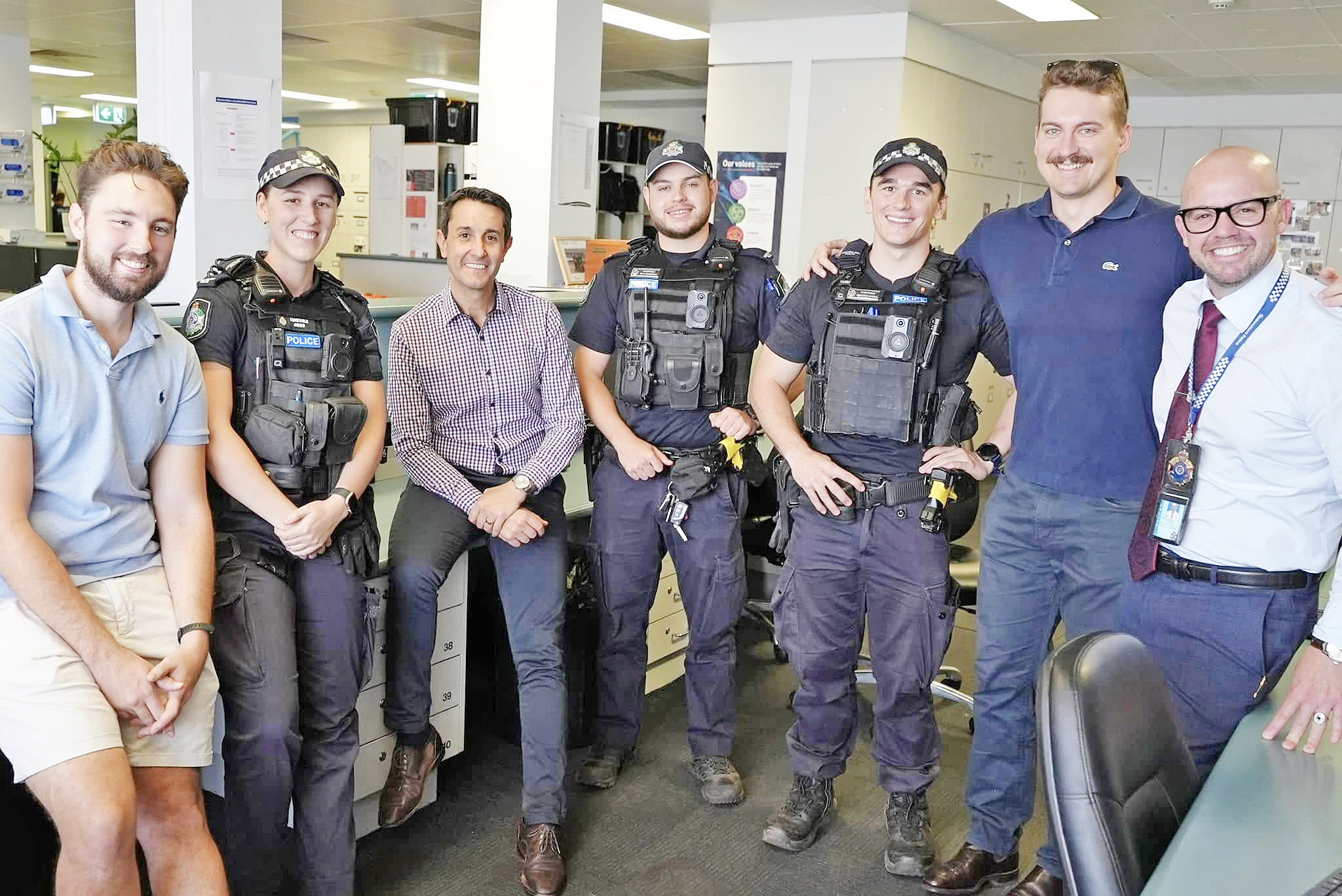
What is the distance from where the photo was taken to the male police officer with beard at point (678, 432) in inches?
113

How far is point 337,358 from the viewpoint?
2.34m

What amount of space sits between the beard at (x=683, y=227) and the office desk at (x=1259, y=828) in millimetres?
1805

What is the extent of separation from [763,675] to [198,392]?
2.42 m

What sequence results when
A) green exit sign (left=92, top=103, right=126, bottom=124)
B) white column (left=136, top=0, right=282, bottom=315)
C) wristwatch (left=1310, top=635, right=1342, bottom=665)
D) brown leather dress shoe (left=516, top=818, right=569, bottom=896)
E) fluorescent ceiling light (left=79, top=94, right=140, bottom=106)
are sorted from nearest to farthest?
wristwatch (left=1310, top=635, right=1342, bottom=665) < brown leather dress shoe (left=516, top=818, right=569, bottom=896) < white column (left=136, top=0, right=282, bottom=315) < fluorescent ceiling light (left=79, top=94, right=140, bottom=106) < green exit sign (left=92, top=103, right=126, bottom=124)

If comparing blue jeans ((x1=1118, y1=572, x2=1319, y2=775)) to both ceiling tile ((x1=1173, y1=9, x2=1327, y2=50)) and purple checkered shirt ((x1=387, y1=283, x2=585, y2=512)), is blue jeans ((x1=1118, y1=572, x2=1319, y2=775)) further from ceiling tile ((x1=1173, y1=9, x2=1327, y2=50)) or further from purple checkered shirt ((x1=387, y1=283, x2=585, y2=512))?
ceiling tile ((x1=1173, y1=9, x2=1327, y2=50))

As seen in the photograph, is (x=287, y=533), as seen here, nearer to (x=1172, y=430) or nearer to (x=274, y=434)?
(x=274, y=434)

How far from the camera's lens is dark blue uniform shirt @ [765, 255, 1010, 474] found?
2.57 meters

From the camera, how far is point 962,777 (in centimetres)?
323

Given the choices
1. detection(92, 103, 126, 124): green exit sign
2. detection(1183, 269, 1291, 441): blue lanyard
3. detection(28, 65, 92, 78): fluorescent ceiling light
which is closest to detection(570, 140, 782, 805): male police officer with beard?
detection(1183, 269, 1291, 441): blue lanyard

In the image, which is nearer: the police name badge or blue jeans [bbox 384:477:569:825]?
the police name badge

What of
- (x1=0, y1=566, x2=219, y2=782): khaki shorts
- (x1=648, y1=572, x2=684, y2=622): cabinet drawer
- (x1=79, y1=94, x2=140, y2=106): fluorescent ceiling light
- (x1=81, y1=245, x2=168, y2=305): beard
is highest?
(x1=79, y1=94, x2=140, y2=106): fluorescent ceiling light

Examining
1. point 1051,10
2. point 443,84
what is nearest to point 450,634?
point 1051,10

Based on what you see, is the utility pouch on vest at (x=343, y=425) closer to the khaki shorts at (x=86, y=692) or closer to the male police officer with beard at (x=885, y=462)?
the khaki shorts at (x=86, y=692)

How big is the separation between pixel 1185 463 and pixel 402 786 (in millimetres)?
1904
